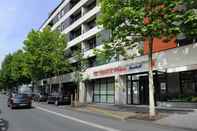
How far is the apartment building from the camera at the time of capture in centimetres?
2719

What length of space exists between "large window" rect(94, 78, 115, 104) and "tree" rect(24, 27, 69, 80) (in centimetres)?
837

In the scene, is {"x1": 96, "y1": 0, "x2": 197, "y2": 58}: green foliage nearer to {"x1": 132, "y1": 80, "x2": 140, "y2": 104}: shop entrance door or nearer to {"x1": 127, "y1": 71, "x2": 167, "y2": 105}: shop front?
{"x1": 127, "y1": 71, "x2": 167, "y2": 105}: shop front

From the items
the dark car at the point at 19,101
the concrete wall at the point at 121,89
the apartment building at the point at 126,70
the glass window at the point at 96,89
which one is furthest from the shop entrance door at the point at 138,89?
the glass window at the point at 96,89

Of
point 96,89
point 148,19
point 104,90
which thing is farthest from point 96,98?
point 148,19

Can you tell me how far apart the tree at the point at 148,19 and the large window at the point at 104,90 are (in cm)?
1908

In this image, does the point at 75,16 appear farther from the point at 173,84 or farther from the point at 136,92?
the point at 173,84

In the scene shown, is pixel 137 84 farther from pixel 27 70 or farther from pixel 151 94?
pixel 27 70

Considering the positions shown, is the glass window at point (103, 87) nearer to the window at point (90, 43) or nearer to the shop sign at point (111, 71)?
the shop sign at point (111, 71)

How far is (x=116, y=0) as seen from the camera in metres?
21.0

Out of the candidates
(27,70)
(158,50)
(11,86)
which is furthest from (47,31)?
(11,86)

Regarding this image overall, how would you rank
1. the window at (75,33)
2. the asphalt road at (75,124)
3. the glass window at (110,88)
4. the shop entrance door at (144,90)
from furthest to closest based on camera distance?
1. the window at (75,33)
2. the glass window at (110,88)
3. the shop entrance door at (144,90)
4. the asphalt road at (75,124)

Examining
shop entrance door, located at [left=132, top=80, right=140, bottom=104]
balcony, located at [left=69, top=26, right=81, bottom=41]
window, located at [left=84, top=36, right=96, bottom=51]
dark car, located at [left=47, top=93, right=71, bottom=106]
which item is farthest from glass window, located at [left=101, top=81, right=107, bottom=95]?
balcony, located at [left=69, top=26, right=81, bottom=41]

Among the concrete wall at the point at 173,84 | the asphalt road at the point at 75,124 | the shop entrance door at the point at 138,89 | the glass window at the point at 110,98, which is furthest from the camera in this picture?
the glass window at the point at 110,98

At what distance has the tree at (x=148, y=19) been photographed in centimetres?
1939
